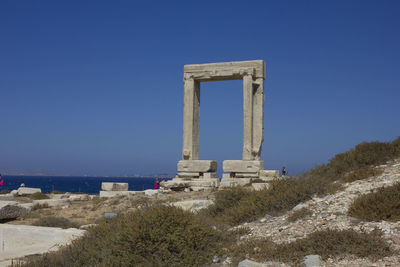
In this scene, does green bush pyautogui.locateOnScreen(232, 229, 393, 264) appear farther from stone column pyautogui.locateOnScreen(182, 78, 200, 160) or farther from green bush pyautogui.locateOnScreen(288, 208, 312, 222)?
stone column pyautogui.locateOnScreen(182, 78, 200, 160)

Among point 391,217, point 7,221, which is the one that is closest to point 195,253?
point 391,217

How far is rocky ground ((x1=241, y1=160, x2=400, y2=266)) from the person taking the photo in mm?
5738

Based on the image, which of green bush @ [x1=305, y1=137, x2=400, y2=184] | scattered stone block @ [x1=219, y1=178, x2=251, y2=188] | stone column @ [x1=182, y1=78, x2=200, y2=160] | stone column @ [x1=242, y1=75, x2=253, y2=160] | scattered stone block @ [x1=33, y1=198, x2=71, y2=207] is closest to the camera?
green bush @ [x1=305, y1=137, x2=400, y2=184]

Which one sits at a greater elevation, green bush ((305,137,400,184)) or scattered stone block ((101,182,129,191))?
green bush ((305,137,400,184))

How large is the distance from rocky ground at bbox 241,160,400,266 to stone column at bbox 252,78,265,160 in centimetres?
934

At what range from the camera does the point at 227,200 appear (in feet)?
33.6

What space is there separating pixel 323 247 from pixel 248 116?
12.8 metres

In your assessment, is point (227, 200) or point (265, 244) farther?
point (227, 200)

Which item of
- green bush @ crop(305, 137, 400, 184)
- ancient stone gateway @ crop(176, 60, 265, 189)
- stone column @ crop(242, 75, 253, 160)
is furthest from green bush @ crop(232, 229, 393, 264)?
stone column @ crop(242, 75, 253, 160)

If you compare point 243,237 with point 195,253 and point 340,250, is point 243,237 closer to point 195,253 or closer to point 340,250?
point 195,253

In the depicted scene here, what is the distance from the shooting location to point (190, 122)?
19.3 metres

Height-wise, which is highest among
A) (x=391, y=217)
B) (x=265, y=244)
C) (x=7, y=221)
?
(x=391, y=217)

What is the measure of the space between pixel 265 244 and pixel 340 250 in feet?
3.88

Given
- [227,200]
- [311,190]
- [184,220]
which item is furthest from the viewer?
[227,200]
